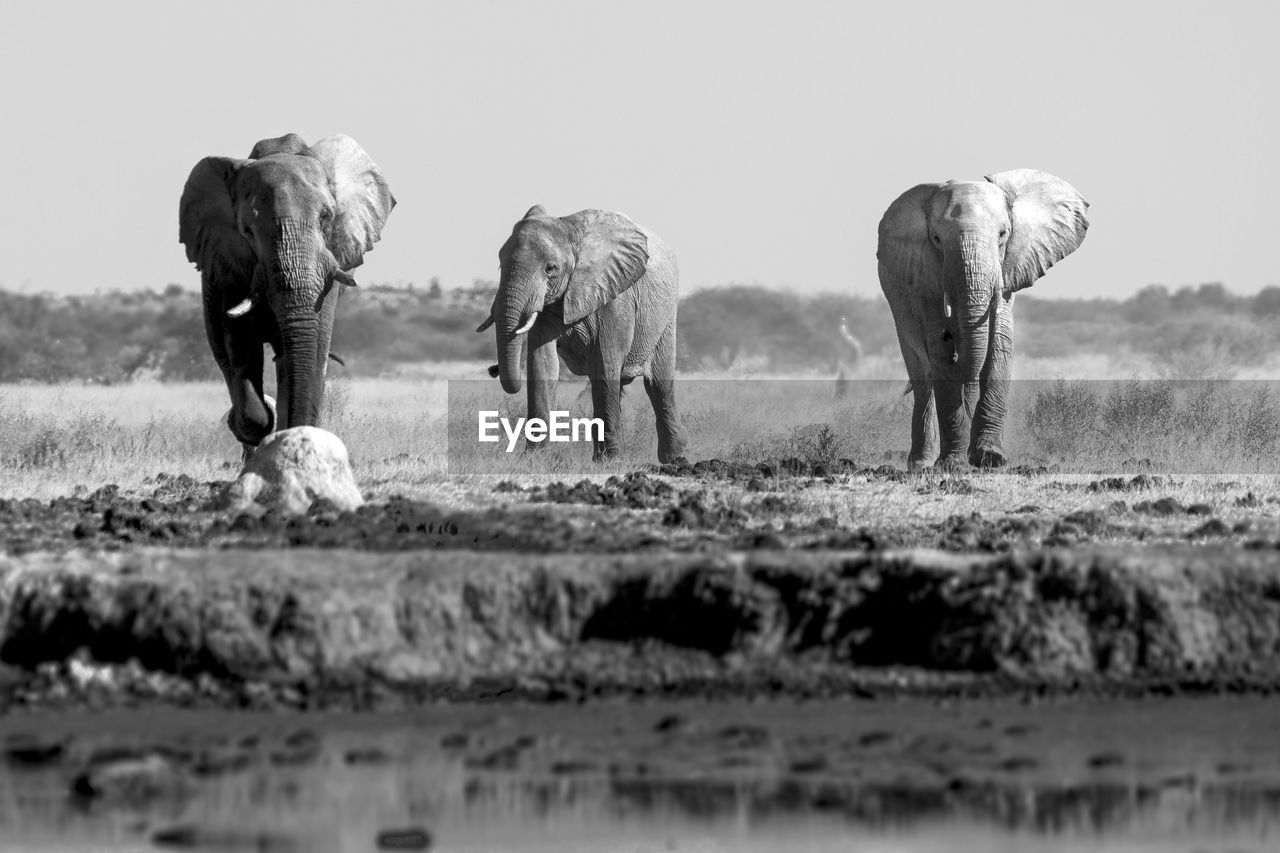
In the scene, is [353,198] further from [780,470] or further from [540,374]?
[540,374]

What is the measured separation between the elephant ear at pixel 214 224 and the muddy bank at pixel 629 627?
7.66 m

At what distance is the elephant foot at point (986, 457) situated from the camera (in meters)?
23.0

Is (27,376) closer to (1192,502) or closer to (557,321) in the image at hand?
(557,321)

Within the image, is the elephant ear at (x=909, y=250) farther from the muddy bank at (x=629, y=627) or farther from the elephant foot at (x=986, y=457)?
the muddy bank at (x=629, y=627)

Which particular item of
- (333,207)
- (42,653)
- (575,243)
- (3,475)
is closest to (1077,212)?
(575,243)

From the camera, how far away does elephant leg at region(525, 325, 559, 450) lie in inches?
992

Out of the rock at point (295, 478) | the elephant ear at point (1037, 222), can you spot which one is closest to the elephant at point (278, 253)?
the rock at point (295, 478)

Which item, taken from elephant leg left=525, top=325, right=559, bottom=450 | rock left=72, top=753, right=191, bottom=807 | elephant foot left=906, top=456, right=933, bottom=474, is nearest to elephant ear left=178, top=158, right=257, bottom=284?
elephant leg left=525, top=325, right=559, bottom=450

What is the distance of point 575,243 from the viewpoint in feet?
83.6

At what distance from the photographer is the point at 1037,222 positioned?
24516mm

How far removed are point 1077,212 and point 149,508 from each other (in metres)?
12.1

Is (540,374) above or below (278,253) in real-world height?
below

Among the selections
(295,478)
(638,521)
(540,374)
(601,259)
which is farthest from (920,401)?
(295,478)

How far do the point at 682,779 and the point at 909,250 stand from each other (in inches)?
559
